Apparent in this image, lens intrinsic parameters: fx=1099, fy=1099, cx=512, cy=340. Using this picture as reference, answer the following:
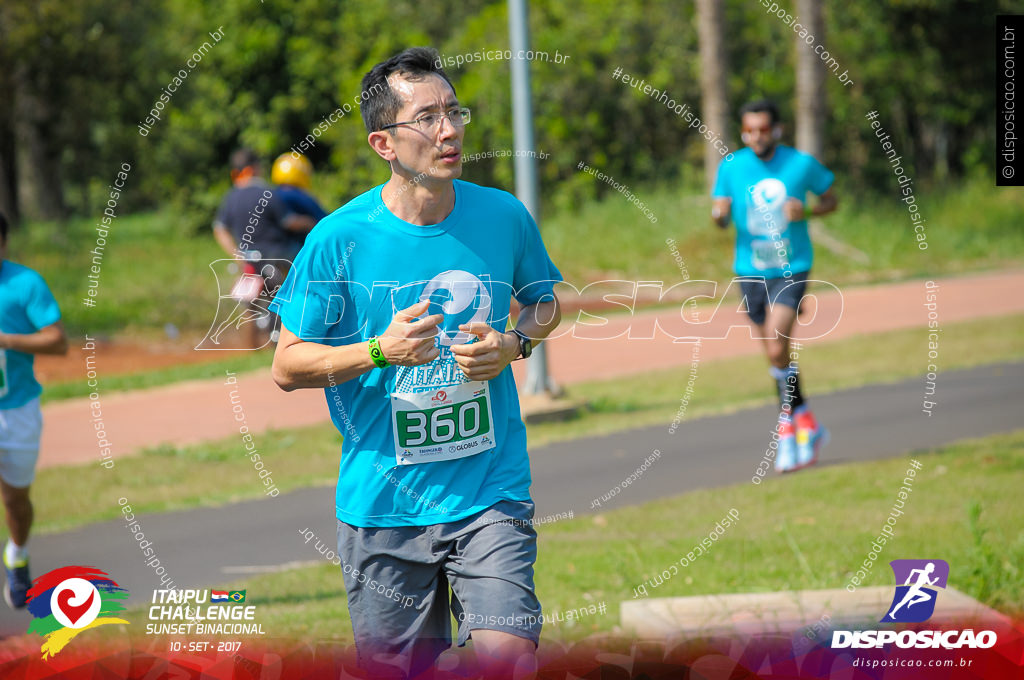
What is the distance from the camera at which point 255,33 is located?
22.1m

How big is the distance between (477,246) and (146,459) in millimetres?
5936

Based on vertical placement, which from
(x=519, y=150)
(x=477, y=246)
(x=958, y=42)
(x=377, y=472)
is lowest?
(x=377, y=472)

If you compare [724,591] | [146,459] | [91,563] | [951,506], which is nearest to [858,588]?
[724,591]

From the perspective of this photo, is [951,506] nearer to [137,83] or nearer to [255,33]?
[255,33]

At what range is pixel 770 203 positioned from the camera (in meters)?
7.30

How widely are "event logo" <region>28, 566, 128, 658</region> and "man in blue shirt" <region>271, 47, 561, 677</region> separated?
1456 mm

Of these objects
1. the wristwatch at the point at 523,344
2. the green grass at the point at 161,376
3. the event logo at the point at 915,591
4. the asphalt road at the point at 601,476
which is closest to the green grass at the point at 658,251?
the green grass at the point at 161,376

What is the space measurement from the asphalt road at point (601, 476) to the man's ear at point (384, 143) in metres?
2.89

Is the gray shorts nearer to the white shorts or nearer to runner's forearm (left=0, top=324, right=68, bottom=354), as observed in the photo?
runner's forearm (left=0, top=324, right=68, bottom=354)

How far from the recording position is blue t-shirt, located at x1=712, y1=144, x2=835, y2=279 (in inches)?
284

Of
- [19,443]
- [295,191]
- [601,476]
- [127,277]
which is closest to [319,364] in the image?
[19,443]

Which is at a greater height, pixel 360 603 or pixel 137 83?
pixel 137 83

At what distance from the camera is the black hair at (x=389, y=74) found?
3285 millimetres

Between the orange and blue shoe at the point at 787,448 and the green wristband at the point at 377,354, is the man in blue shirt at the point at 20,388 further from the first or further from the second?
the orange and blue shoe at the point at 787,448
